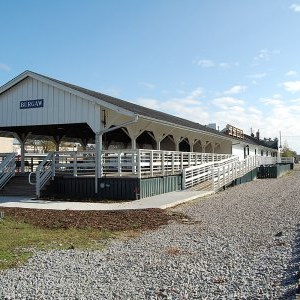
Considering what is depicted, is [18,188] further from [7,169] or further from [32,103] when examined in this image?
[32,103]

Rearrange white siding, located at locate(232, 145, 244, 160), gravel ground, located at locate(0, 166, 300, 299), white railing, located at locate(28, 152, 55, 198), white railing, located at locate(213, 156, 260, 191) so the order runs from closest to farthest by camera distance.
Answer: gravel ground, located at locate(0, 166, 300, 299)
white railing, located at locate(28, 152, 55, 198)
white railing, located at locate(213, 156, 260, 191)
white siding, located at locate(232, 145, 244, 160)

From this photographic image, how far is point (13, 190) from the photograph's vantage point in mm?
18688

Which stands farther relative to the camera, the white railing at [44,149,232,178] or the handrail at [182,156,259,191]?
the handrail at [182,156,259,191]

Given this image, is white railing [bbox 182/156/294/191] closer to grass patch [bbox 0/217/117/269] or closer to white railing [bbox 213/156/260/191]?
white railing [bbox 213/156/260/191]

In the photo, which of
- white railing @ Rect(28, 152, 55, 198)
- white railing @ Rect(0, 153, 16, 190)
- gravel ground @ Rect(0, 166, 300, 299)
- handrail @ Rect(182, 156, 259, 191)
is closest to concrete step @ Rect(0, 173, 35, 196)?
white railing @ Rect(0, 153, 16, 190)

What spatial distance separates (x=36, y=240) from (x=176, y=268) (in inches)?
139

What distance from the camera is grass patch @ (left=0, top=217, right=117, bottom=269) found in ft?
24.0

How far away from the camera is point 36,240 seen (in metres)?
8.70

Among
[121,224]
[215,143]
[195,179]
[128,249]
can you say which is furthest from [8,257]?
[215,143]

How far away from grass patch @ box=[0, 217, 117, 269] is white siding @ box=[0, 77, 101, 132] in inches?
300

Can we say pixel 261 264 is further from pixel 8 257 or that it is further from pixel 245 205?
pixel 245 205

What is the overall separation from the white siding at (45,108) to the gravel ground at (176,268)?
340 inches

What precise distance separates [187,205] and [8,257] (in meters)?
8.64

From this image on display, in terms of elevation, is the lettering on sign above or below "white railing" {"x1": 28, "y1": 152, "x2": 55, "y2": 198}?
above
